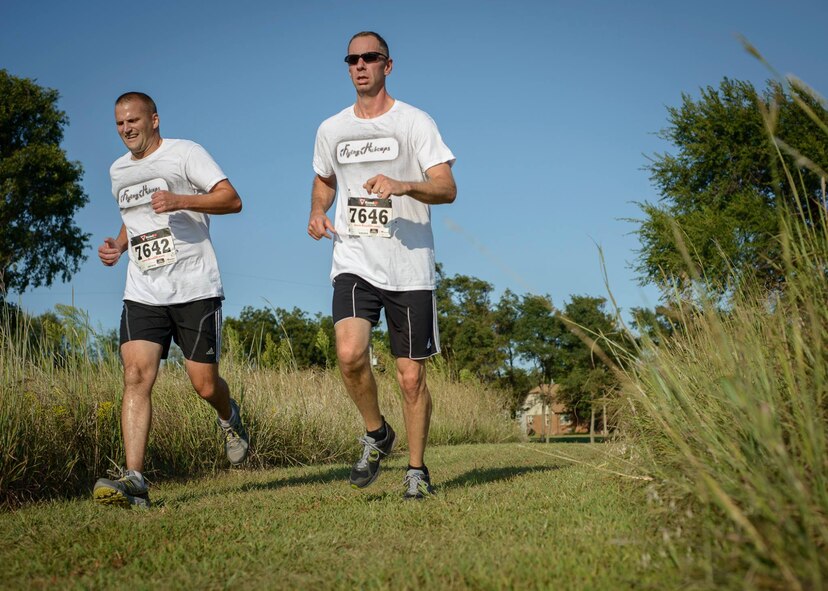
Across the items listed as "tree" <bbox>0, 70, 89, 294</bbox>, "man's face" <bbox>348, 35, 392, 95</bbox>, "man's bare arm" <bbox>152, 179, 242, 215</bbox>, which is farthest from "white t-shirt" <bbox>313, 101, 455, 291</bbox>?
"tree" <bbox>0, 70, 89, 294</bbox>

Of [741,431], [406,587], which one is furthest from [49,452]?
[741,431]

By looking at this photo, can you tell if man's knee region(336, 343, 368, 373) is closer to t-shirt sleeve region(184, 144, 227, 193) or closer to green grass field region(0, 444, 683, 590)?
green grass field region(0, 444, 683, 590)

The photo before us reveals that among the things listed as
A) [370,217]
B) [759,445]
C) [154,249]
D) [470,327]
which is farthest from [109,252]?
[470,327]

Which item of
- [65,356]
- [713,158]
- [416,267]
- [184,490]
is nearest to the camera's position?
[416,267]

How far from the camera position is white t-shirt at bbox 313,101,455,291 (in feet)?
16.8

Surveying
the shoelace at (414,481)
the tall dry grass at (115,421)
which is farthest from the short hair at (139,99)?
the shoelace at (414,481)

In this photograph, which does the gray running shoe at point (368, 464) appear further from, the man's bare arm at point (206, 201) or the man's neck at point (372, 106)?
the man's neck at point (372, 106)

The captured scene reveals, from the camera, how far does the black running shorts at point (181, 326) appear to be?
5371 millimetres

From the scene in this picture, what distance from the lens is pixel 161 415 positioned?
24.3 ft

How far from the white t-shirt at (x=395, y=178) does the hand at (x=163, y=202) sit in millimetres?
1045

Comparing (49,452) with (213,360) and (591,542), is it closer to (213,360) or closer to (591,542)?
(213,360)

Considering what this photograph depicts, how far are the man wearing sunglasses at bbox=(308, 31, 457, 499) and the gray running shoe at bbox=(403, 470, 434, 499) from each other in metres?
0.02

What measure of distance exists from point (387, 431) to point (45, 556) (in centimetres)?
242

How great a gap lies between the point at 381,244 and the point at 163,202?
1395 mm
